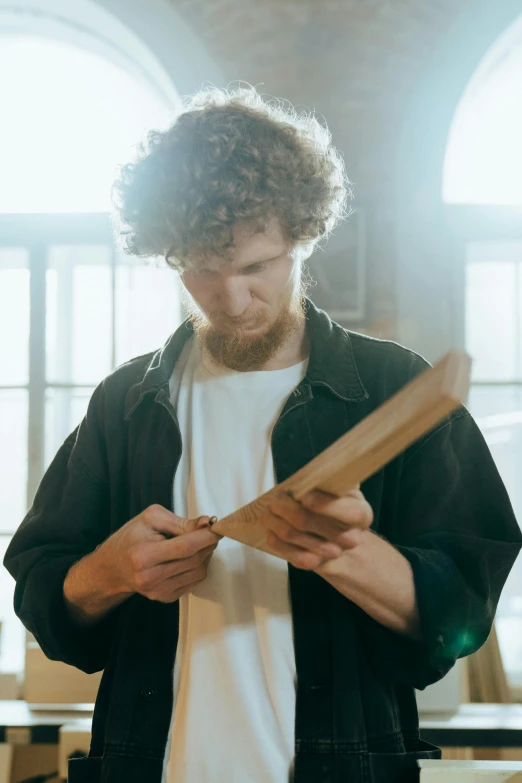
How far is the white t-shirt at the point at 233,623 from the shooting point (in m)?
1.49

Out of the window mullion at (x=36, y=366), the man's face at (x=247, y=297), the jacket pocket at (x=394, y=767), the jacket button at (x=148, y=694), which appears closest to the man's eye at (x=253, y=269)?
the man's face at (x=247, y=297)

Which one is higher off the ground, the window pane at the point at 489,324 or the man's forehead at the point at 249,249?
the window pane at the point at 489,324

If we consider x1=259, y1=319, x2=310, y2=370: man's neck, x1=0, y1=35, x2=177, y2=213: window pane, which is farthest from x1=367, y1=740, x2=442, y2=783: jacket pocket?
x1=0, y1=35, x2=177, y2=213: window pane

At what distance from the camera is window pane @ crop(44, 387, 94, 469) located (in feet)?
16.0

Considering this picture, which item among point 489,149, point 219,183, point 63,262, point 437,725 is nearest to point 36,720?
point 437,725

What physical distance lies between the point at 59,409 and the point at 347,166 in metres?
2.11

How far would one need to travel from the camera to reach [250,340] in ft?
5.64

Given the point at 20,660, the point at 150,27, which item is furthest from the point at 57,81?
the point at 20,660

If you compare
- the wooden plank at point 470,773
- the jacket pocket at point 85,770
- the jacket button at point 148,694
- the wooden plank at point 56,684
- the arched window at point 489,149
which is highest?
the arched window at point 489,149

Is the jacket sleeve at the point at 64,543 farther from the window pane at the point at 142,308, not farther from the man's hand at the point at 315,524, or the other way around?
the window pane at the point at 142,308

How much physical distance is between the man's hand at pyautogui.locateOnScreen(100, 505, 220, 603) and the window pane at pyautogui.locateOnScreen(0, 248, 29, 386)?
363 centimetres

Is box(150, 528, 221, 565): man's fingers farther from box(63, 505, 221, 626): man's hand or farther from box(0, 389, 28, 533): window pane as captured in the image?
box(0, 389, 28, 533): window pane

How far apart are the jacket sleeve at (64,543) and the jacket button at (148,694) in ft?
0.68

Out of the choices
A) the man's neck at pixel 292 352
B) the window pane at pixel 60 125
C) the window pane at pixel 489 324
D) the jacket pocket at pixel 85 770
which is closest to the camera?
the jacket pocket at pixel 85 770
